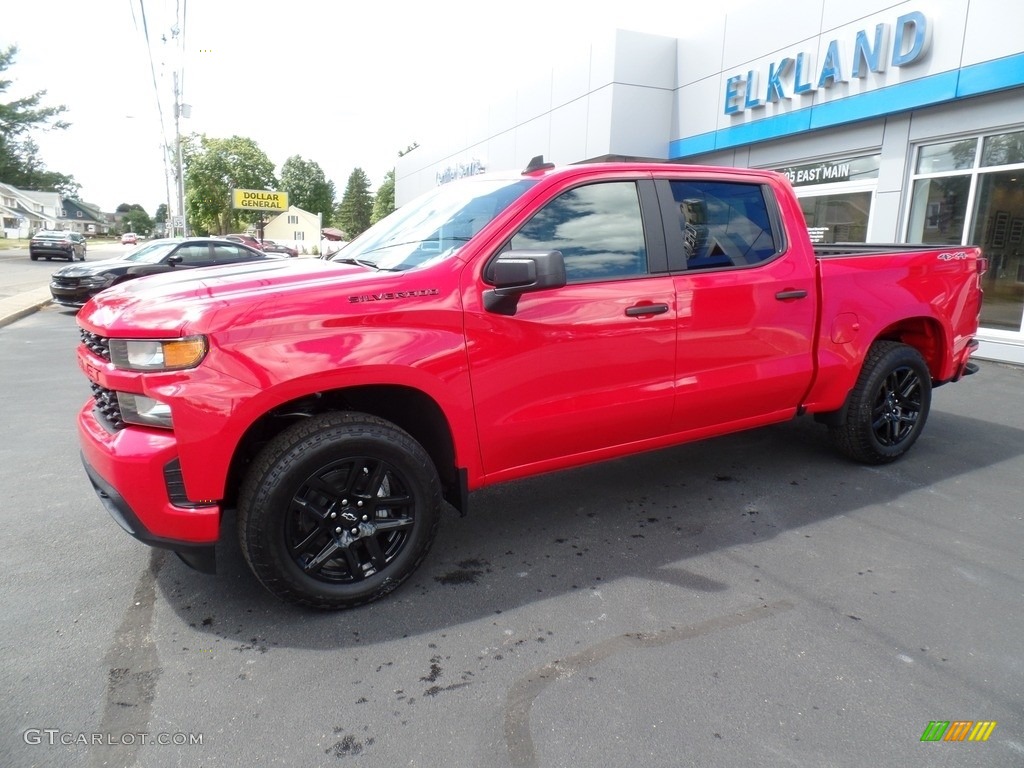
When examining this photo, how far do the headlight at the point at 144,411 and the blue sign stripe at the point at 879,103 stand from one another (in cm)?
1014

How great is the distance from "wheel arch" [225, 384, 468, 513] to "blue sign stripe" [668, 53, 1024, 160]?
9170 millimetres

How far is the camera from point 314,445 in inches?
107

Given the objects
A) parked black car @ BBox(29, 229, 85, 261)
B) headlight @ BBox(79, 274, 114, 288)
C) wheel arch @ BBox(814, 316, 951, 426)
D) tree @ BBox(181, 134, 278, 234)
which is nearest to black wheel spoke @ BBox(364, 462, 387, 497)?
wheel arch @ BBox(814, 316, 951, 426)

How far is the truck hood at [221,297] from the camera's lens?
2.56 metres

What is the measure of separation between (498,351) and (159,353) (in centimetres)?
135

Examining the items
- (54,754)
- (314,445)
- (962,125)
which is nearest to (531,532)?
(314,445)

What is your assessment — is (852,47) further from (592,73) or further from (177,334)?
(177,334)

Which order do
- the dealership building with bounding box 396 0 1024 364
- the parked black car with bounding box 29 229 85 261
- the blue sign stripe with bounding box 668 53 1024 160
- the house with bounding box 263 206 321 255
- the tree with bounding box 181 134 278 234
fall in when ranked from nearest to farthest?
the blue sign stripe with bounding box 668 53 1024 160
the dealership building with bounding box 396 0 1024 364
the parked black car with bounding box 29 229 85 261
the tree with bounding box 181 134 278 234
the house with bounding box 263 206 321 255

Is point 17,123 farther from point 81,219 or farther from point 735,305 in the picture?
point 81,219

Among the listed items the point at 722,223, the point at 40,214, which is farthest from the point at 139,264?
the point at 40,214

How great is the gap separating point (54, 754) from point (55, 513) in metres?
2.17

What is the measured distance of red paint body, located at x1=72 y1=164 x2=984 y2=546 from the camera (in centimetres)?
258

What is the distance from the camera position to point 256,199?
2386 inches

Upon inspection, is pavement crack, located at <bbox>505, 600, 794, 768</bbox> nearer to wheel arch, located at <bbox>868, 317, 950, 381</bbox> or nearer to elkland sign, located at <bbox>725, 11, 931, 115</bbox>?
wheel arch, located at <bbox>868, 317, 950, 381</bbox>
